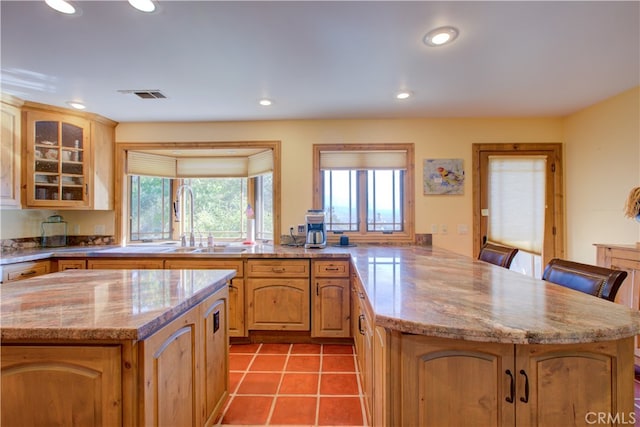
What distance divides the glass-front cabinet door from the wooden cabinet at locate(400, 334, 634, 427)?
3578 millimetres

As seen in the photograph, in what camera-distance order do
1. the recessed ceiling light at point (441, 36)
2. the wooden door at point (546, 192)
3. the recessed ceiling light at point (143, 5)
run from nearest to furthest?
the recessed ceiling light at point (143, 5), the recessed ceiling light at point (441, 36), the wooden door at point (546, 192)

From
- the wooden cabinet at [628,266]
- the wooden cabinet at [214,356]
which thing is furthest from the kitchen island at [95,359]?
the wooden cabinet at [628,266]

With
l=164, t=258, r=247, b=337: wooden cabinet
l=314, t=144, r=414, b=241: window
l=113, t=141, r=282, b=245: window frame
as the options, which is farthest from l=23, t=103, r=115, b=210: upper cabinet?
l=314, t=144, r=414, b=241: window

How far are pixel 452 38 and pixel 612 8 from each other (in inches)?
30.4

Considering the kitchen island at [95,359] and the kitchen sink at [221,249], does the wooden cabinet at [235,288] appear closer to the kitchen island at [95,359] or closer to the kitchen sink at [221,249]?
the kitchen sink at [221,249]

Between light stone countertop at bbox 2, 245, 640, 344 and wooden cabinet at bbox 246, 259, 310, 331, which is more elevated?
light stone countertop at bbox 2, 245, 640, 344

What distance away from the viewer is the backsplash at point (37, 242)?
285cm

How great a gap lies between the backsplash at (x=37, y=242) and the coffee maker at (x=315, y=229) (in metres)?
2.32

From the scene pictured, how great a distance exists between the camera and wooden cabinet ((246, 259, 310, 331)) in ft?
8.87

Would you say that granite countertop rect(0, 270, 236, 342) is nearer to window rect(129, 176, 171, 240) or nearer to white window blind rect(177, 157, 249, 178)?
window rect(129, 176, 171, 240)

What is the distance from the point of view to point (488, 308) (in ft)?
3.49

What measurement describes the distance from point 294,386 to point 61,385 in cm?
146

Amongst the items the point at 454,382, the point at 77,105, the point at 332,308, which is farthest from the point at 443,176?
the point at 77,105

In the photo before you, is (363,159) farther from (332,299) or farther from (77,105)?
(77,105)
